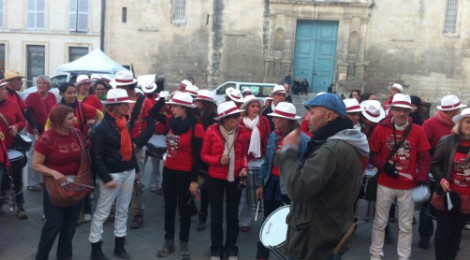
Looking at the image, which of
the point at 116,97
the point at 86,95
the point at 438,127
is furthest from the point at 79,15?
the point at 438,127

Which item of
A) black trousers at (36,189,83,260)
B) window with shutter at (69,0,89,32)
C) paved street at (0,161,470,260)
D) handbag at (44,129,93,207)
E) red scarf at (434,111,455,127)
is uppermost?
window with shutter at (69,0,89,32)

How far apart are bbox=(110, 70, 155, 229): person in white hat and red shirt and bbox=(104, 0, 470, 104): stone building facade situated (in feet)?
63.1

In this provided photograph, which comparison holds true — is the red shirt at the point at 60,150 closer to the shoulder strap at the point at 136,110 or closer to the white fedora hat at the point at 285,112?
the shoulder strap at the point at 136,110

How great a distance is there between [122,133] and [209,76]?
21527 millimetres

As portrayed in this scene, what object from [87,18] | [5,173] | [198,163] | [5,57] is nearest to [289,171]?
[198,163]

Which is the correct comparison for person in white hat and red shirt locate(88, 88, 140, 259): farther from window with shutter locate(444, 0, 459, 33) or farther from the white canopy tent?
window with shutter locate(444, 0, 459, 33)

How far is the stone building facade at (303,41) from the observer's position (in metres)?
24.7

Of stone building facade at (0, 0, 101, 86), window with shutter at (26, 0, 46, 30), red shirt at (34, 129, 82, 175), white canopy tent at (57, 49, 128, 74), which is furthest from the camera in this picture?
window with shutter at (26, 0, 46, 30)

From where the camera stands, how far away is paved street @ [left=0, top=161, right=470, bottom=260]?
566 cm

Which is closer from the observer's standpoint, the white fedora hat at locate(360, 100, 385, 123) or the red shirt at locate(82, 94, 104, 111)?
the white fedora hat at locate(360, 100, 385, 123)

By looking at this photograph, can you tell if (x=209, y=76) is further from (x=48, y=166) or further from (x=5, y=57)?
(x=48, y=166)

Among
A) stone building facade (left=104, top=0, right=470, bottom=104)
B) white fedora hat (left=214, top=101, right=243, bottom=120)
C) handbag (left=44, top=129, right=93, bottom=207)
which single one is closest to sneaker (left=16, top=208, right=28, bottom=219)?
handbag (left=44, top=129, right=93, bottom=207)

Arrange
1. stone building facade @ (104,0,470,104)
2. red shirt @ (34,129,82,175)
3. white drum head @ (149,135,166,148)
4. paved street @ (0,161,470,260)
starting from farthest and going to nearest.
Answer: stone building facade @ (104,0,470,104)
white drum head @ (149,135,166,148)
paved street @ (0,161,470,260)
red shirt @ (34,129,82,175)

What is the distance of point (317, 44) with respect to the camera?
84.6 ft
